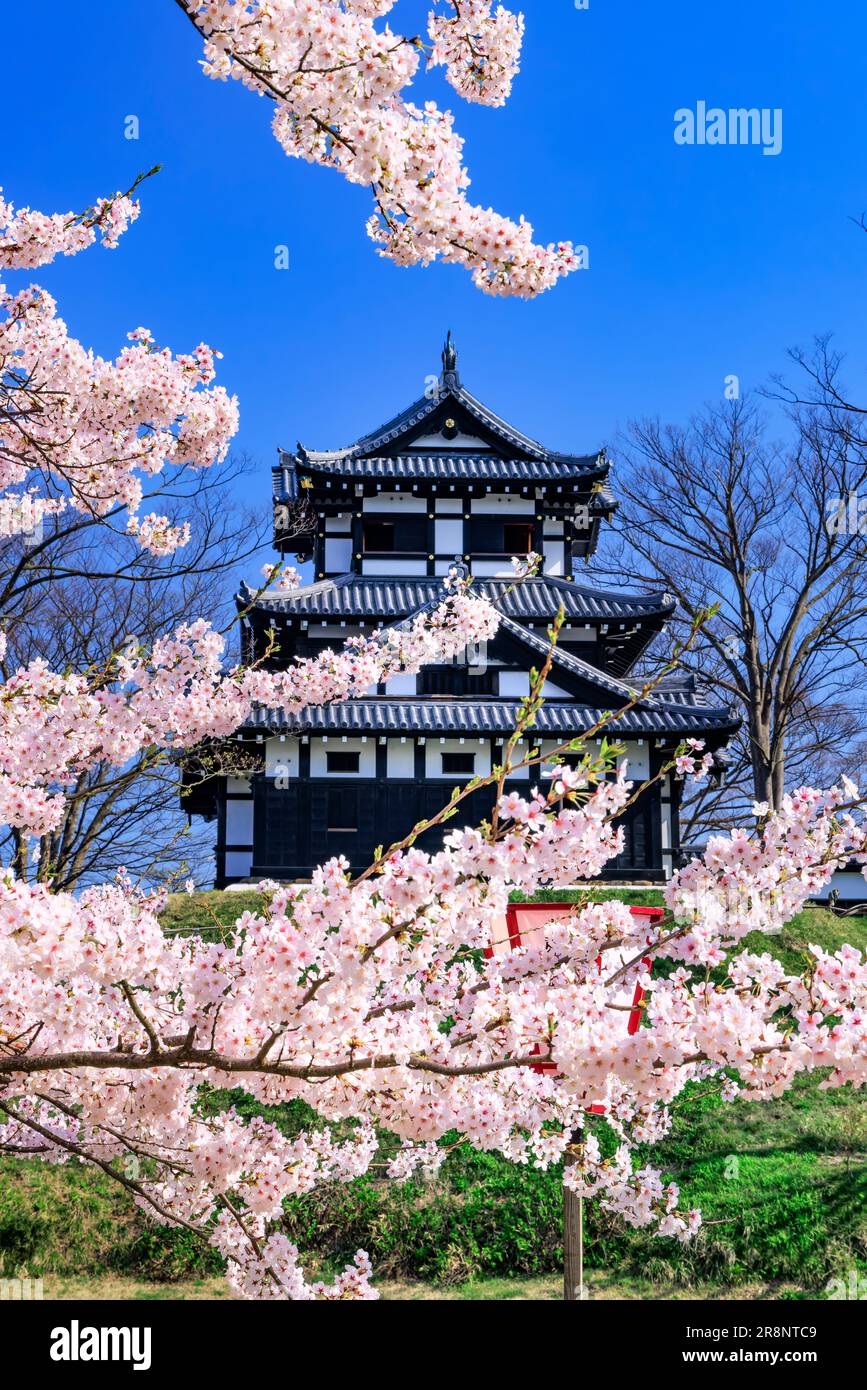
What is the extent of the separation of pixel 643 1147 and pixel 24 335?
1296 centimetres

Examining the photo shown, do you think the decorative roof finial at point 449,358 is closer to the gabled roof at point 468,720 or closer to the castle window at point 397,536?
the castle window at point 397,536

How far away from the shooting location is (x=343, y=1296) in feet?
15.9

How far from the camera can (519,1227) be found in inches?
531

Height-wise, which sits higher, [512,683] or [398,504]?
[398,504]

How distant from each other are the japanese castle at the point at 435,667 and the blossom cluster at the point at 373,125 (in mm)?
17256

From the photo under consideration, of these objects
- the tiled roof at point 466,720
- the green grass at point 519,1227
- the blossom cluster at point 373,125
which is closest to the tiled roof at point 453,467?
the tiled roof at point 466,720

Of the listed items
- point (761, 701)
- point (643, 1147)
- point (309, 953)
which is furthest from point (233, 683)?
point (761, 701)

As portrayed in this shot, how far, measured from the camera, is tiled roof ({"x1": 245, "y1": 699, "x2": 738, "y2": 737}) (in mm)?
23312

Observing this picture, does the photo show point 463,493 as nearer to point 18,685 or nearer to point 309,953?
point 18,685

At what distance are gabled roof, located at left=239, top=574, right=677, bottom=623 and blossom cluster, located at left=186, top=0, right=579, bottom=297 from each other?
20.0 m

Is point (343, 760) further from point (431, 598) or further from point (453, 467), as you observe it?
point (453, 467)

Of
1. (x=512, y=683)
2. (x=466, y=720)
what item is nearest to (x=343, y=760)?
(x=466, y=720)

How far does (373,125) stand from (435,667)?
21.0 metres

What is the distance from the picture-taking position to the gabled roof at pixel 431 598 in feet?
82.0
